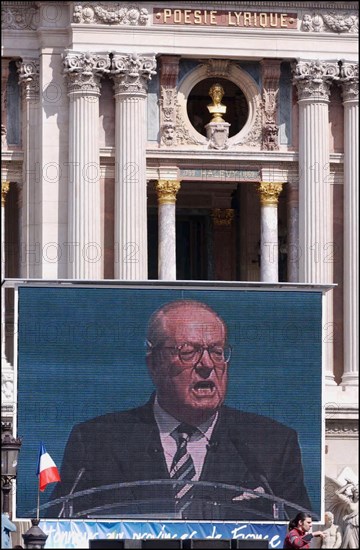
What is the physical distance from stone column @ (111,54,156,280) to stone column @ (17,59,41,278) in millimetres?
1773

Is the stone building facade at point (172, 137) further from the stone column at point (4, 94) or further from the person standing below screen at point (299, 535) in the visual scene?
the person standing below screen at point (299, 535)

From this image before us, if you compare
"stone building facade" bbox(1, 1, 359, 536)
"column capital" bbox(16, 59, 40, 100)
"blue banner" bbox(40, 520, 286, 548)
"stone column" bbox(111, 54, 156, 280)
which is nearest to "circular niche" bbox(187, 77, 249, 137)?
"stone building facade" bbox(1, 1, 359, 536)

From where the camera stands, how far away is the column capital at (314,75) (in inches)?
2402

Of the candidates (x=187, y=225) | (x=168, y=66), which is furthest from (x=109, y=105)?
(x=187, y=225)

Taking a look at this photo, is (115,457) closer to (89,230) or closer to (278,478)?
(278,478)

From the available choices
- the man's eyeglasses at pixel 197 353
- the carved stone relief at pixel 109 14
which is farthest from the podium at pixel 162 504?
the carved stone relief at pixel 109 14

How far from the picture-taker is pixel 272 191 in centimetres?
6122

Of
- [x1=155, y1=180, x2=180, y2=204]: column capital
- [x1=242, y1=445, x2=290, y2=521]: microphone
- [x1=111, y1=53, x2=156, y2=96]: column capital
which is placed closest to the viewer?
[x1=242, y1=445, x2=290, y2=521]: microphone

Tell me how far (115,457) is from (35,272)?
23.3 feet

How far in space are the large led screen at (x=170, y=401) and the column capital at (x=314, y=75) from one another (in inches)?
284

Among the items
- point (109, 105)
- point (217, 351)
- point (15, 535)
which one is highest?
point (109, 105)

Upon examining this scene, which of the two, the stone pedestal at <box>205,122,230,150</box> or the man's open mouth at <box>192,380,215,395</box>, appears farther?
the stone pedestal at <box>205,122,230,150</box>

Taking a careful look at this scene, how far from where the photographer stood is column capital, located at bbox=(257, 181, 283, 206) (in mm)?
61188

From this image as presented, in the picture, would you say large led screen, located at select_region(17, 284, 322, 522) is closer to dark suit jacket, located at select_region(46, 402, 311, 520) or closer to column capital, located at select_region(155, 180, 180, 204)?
dark suit jacket, located at select_region(46, 402, 311, 520)
